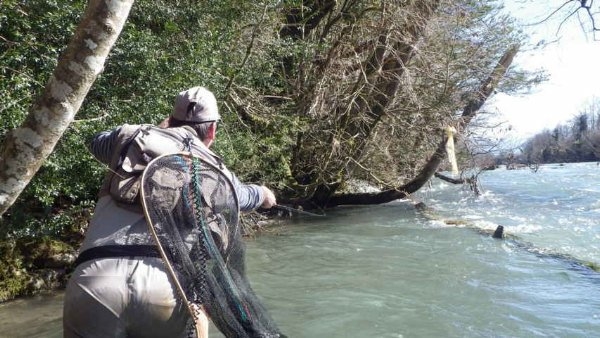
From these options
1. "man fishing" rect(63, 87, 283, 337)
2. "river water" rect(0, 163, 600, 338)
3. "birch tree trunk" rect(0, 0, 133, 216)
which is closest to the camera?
"man fishing" rect(63, 87, 283, 337)

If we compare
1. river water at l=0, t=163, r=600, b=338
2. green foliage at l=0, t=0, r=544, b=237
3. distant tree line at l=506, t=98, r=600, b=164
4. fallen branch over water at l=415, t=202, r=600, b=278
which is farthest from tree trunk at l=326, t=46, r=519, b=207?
distant tree line at l=506, t=98, r=600, b=164

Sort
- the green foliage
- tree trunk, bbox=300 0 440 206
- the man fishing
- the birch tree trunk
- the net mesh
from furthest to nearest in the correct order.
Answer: tree trunk, bbox=300 0 440 206 < the green foliage < the birch tree trunk < the net mesh < the man fishing

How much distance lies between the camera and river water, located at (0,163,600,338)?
6.24m

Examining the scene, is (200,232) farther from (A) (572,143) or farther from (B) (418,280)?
(A) (572,143)

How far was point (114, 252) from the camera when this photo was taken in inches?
97.7

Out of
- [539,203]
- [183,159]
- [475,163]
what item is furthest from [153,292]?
[539,203]

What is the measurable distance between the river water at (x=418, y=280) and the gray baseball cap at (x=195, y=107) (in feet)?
11.6

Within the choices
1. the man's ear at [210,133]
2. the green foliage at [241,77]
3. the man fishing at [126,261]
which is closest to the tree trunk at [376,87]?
the green foliage at [241,77]

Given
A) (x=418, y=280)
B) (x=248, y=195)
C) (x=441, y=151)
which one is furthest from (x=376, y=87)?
(x=248, y=195)

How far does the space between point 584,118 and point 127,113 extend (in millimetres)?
98523

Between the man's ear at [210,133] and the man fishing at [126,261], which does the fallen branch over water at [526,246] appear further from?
the man fishing at [126,261]

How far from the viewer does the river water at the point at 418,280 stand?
6.24m

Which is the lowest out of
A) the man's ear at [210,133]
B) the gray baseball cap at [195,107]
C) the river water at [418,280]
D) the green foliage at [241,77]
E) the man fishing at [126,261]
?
the river water at [418,280]

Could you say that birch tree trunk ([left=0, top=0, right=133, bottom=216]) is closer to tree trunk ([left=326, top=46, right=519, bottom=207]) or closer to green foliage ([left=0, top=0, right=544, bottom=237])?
green foliage ([left=0, top=0, right=544, bottom=237])
